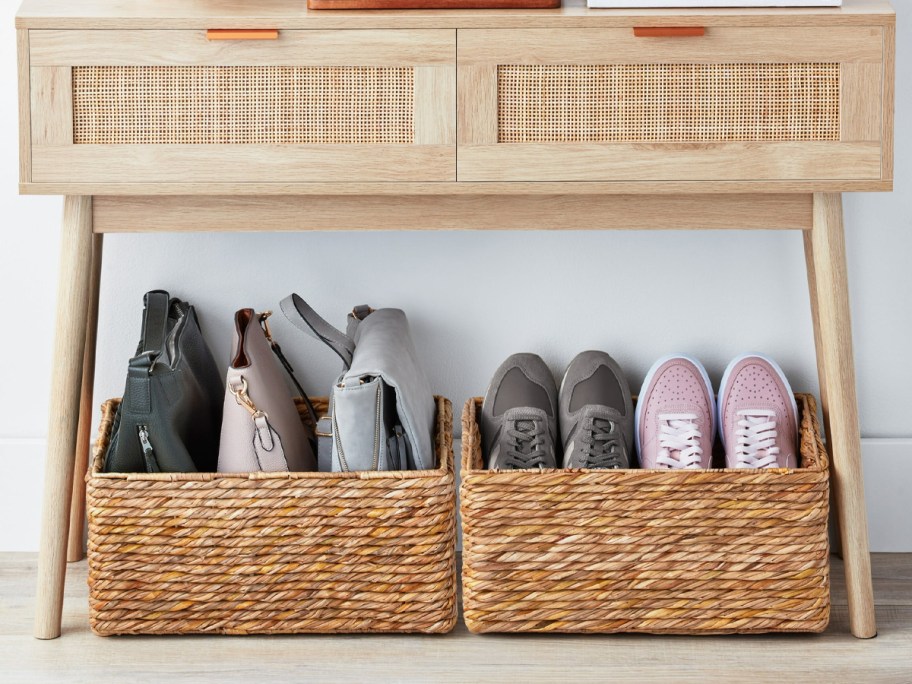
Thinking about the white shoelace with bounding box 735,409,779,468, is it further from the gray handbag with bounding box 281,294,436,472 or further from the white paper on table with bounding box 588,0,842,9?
the white paper on table with bounding box 588,0,842,9

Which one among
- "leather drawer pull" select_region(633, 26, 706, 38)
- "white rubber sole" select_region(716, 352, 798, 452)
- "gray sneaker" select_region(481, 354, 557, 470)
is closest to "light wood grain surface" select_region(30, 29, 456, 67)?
"leather drawer pull" select_region(633, 26, 706, 38)

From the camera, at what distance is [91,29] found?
52.0 inches

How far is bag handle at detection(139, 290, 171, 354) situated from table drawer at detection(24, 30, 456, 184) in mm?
299

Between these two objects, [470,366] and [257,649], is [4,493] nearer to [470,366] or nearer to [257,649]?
[257,649]

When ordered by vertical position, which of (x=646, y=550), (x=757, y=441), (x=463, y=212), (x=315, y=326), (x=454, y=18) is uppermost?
(x=454, y=18)

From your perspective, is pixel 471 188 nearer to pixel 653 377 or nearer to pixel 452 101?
pixel 452 101

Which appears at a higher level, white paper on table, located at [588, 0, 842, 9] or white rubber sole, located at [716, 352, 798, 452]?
white paper on table, located at [588, 0, 842, 9]

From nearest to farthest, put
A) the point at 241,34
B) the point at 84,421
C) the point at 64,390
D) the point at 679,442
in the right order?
the point at 241,34 → the point at 64,390 → the point at 679,442 → the point at 84,421

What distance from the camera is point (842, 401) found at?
4.74 feet

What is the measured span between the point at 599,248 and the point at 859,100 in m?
0.49

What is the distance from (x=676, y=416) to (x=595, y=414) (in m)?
0.12

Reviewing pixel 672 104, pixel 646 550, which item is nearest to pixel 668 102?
pixel 672 104

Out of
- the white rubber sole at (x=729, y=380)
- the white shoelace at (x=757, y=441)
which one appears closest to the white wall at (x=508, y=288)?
the white rubber sole at (x=729, y=380)

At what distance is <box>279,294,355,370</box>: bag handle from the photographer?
5.15ft
